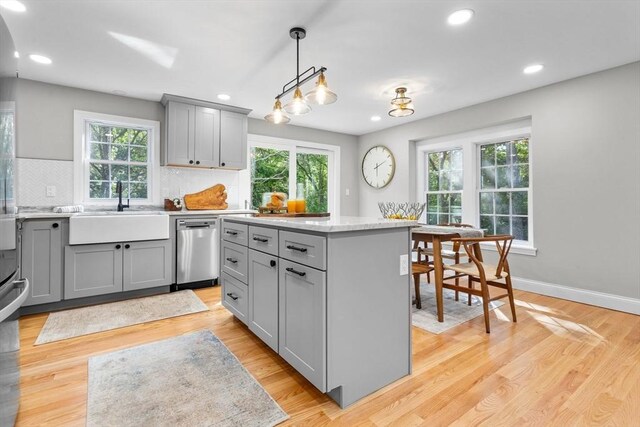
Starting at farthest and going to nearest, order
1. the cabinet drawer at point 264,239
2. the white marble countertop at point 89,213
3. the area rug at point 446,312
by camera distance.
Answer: the white marble countertop at point 89,213
the area rug at point 446,312
the cabinet drawer at point 264,239

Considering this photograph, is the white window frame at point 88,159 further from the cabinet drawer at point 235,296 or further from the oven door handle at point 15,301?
the oven door handle at point 15,301

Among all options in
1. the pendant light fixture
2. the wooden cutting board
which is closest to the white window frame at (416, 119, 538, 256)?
the pendant light fixture

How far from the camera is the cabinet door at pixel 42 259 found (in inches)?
115

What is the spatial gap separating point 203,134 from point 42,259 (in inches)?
86.2

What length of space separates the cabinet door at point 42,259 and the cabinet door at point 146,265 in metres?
0.56

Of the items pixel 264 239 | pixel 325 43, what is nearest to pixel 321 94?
pixel 325 43

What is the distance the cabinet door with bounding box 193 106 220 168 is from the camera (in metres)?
4.14

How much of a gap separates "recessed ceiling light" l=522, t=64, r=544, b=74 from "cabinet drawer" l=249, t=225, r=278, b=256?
3.07 metres

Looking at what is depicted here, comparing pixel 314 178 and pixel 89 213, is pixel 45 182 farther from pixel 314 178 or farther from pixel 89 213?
pixel 314 178

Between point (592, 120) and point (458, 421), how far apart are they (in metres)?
3.40

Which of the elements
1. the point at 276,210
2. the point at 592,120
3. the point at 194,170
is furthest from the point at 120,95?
the point at 592,120

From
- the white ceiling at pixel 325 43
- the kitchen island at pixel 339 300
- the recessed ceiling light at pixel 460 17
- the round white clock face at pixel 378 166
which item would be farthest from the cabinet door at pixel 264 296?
the round white clock face at pixel 378 166

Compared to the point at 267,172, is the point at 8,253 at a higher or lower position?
lower

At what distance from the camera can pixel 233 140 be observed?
4.41 meters
